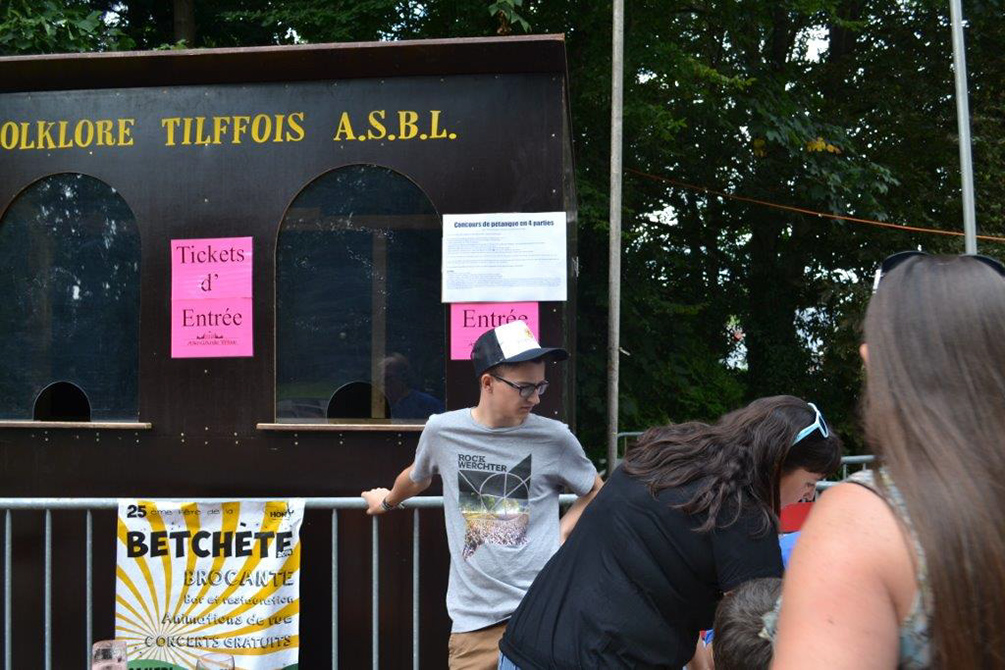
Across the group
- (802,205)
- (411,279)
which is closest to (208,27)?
(802,205)

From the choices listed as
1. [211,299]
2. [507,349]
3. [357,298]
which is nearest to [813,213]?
[357,298]

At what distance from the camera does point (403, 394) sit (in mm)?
4812

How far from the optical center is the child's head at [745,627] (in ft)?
6.77

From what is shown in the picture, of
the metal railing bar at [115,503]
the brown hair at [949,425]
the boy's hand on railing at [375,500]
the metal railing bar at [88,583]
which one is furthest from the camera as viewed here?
the metal railing bar at [88,583]

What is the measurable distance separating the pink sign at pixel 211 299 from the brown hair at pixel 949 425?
12.7ft

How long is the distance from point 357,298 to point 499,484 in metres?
1.75

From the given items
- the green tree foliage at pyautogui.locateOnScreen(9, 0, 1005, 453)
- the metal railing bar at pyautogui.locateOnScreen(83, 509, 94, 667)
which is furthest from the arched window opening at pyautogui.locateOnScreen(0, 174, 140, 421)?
the green tree foliage at pyautogui.locateOnScreen(9, 0, 1005, 453)

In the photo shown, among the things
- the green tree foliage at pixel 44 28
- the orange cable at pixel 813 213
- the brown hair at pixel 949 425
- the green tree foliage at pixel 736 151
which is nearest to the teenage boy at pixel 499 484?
the brown hair at pixel 949 425

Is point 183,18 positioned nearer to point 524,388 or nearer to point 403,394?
point 403,394

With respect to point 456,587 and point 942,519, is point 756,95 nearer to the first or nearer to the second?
point 456,587

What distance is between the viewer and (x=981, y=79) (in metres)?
15.1

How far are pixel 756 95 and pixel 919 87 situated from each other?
464cm

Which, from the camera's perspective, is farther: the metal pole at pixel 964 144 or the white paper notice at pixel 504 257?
the metal pole at pixel 964 144

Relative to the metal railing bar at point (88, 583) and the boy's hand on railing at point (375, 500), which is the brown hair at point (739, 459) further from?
the metal railing bar at point (88, 583)
